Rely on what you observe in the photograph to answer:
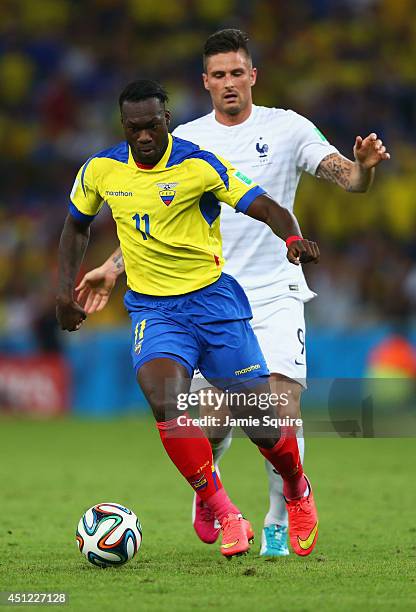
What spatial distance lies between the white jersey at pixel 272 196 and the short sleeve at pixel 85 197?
34.6 inches

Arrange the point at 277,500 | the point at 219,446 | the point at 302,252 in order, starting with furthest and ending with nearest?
1. the point at 219,446
2. the point at 277,500
3. the point at 302,252

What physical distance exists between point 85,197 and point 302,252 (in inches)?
45.3

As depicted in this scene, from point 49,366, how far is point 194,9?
259 inches

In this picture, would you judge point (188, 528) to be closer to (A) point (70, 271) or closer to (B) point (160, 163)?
(A) point (70, 271)

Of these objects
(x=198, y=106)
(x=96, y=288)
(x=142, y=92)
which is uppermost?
(x=198, y=106)

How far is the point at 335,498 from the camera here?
789 centimetres

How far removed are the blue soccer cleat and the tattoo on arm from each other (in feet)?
5.70

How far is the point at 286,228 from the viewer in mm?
5137

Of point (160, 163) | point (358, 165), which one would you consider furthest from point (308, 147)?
point (160, 163)

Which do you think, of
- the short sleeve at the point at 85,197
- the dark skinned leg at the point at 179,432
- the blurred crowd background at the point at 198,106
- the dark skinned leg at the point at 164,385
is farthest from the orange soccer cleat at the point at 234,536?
the blurred crowd background at the point at 198,106

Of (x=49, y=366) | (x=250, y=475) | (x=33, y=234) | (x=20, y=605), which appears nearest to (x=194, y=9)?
(x=33, y=234)

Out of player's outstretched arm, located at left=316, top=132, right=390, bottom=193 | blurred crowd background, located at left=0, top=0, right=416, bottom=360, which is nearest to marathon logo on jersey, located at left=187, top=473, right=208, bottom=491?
player's outstretched arm, located at left=316, top=132, right=390, bottom=193

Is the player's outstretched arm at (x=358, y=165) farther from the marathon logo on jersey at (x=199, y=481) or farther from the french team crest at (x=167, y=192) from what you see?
the marathon logo on jersey at (x=199, y=481)

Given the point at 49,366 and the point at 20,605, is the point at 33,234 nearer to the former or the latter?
the point at 49,366
